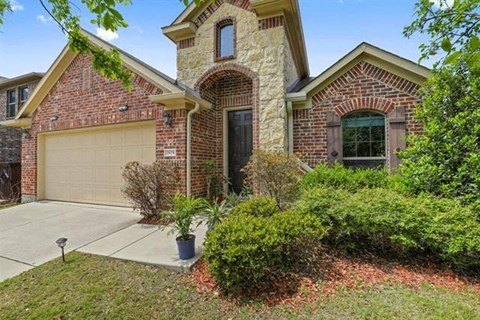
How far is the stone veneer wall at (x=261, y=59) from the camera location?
7012mm

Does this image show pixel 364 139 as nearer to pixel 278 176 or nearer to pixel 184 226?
pixel 278 176

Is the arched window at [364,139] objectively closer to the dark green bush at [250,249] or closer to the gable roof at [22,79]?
the dark green bush at [250,249]

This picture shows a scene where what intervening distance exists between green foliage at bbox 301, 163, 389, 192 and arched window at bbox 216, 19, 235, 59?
4.55 meters

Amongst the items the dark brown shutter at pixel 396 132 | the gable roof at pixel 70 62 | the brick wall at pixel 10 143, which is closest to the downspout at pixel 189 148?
the gable roof at pixel 70 62

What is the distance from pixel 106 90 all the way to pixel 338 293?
8.15 meters

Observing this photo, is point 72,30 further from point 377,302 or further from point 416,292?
point 416,292

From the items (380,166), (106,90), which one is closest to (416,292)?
(380,166)

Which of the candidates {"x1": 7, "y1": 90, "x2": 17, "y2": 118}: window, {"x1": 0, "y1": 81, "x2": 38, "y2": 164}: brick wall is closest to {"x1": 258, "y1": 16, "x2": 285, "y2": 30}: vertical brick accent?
{"x1": 0, "y1": 81, "x2": 38, "y2": 164}: brick wall

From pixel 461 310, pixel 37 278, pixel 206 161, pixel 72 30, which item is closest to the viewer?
pixel 461 310

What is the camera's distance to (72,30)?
13.2 feet

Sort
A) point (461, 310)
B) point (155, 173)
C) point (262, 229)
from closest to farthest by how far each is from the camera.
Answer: point (461, 310)
point (262, 229)
point (155, 173)

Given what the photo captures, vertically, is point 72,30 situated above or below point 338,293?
above

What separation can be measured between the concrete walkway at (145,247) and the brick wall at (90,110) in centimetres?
182

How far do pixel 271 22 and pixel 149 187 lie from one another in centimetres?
561
